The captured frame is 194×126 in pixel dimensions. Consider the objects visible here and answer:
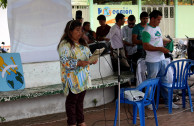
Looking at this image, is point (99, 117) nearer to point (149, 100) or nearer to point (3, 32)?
point (149, 100)

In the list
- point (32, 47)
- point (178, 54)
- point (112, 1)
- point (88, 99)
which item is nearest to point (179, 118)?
point (88, 99)

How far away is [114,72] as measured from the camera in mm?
8023

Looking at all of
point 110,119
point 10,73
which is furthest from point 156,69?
point 10,73

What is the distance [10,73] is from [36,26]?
45.6 inches

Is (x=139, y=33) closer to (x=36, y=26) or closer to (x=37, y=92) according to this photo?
(x=36, y=26)

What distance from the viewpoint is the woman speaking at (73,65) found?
176 inches

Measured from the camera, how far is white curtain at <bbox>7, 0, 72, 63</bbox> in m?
6.38

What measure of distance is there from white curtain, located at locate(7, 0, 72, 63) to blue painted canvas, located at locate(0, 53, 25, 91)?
40 cm

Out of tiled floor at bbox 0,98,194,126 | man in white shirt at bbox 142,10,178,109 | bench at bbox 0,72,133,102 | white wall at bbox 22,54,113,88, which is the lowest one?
tiled floor at bbox 0,98,194,126

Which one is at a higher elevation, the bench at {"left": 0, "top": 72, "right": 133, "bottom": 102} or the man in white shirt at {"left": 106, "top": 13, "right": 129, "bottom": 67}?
the man in white shirt at {"left": 106, "top": 13, "right": 129, "bottom": 67}

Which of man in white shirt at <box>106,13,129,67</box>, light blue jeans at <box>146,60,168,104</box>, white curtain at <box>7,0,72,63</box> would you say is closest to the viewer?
light blue jeans at <box>146,60,168,104</box>

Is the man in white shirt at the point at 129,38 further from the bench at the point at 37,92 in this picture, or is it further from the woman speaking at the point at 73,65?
the woman speaking at the point at 73,65

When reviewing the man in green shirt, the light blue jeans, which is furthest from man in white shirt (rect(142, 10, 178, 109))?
the man in green shirt

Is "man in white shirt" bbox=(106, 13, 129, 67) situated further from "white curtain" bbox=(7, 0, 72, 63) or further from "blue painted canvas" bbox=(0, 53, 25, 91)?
"blue painted canvas" bbox=(0, 53, 25, 91)
